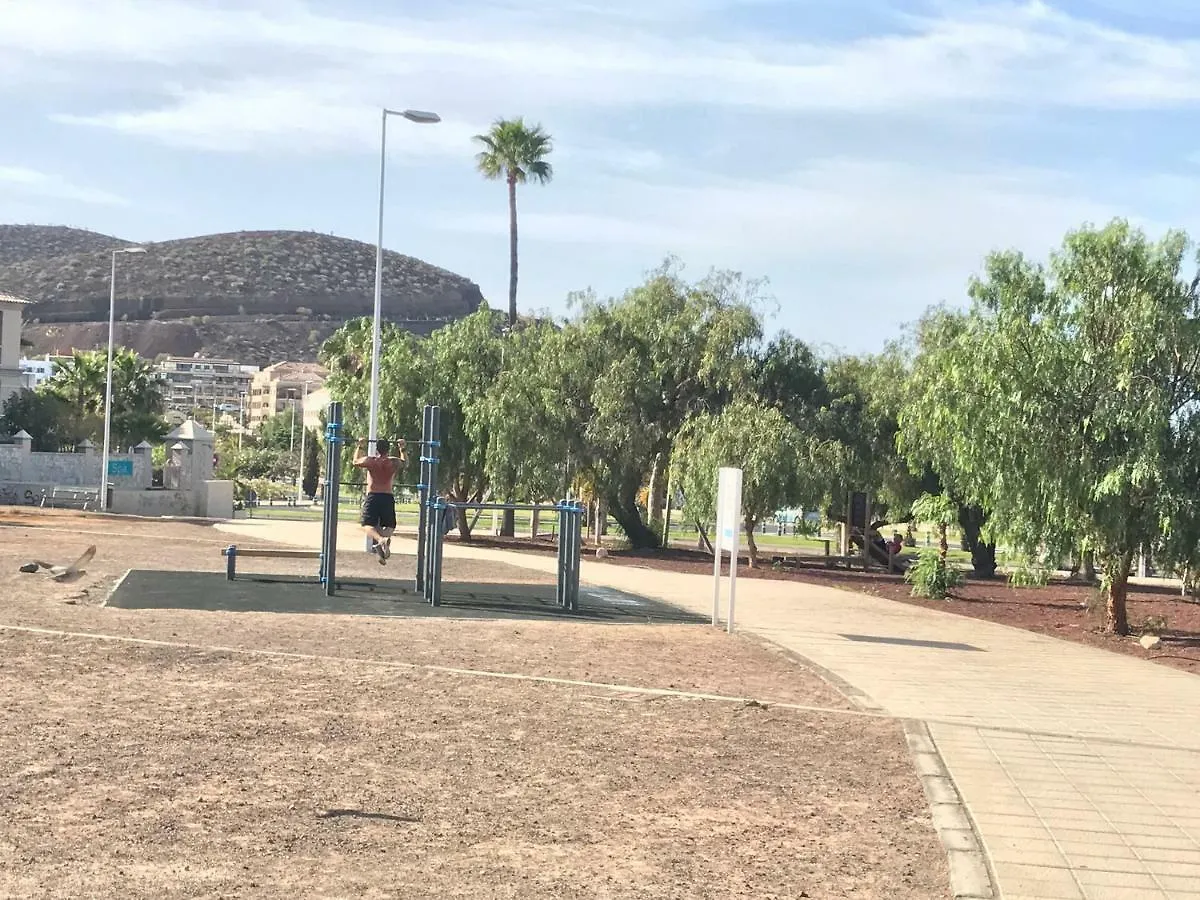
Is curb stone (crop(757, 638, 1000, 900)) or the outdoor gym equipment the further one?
the outdoor gym equipment

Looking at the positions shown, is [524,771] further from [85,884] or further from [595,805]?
[85,884]

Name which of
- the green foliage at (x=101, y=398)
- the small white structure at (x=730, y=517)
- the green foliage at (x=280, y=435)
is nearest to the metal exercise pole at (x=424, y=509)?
the small white structure at (x=730, y=517)

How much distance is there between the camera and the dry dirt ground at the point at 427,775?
206 inches

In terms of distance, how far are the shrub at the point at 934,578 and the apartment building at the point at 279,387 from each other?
166811 millimetres

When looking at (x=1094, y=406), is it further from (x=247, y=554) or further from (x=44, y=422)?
(x=44, y=422)

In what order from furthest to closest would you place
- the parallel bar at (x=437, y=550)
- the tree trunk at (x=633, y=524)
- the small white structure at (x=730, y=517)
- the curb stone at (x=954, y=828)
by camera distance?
the tree trunk at (x=633, y=524) < the parallel bar at (x=437, y=550) < the small white structure at (x=730, y=517) < the curb stone at (x=954, y=828)

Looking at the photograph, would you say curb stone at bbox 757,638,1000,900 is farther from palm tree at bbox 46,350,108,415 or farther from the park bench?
palm tree at bbox 46,350,108,415

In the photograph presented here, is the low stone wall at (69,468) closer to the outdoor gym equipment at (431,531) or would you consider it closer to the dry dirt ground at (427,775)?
the outdoor gym equipment at (431,531)

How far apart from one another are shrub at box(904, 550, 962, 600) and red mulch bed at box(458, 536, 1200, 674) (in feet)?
0.83

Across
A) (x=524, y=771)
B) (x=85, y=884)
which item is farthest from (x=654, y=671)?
(x=85, y=884)

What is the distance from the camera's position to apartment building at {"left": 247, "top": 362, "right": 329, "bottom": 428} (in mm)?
188625

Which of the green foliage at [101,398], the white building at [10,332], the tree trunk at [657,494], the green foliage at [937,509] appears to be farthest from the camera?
the white building at [10,332]

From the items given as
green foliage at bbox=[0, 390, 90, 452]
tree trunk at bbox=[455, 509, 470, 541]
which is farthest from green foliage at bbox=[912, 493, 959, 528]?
green foliage at bbox=[0, 390, 90, 452]

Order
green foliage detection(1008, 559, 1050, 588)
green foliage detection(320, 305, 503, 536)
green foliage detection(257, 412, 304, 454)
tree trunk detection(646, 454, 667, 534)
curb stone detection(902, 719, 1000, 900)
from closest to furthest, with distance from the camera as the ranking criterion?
1. curb stone detection(902, 719, 1000, 900)
2. green foliage detection(1008, 559, 1050, 588)
3. tree trunk detection(646, 454, 667, 534)
4. green foliage detection(320, 305, 503, 536)
5. green foliage detection(257, 412, 304, 454)
